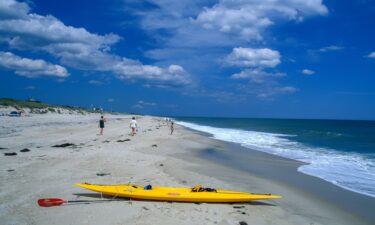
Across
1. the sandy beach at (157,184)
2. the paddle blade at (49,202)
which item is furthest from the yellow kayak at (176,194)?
the paddle blade at (49,202)

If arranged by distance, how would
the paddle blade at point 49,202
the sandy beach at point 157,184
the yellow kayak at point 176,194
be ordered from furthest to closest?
the yellow kayak at point 176,194 → the paddle blade at point 49,202 → the sandy beach at point 157,184

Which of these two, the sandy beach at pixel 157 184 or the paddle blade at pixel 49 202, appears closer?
the sandy beach at pixel 157 184

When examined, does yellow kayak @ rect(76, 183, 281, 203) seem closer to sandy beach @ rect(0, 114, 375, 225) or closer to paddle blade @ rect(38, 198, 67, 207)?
sandy beach @ rect(0, 114, 375, 225)

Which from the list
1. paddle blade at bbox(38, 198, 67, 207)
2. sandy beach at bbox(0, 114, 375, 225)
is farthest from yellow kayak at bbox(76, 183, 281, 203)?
paddle blade at bbox(38, 198, 67, 207)

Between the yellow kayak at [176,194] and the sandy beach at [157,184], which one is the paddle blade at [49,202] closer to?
the sandy beach at [157,184]

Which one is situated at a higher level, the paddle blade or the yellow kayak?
the yellow kayak

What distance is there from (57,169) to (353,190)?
426 inches

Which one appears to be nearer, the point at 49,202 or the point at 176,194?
the point at 49,202

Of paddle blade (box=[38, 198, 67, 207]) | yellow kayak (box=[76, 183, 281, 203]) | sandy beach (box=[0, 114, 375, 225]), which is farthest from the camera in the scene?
yellow kayak (box=[76, 183, 281, 203])

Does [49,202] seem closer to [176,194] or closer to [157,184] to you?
[176,194]

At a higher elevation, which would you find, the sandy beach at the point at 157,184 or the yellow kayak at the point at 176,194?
the yellow kayak at the point at 176,194

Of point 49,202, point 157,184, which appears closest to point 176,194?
point 157,184

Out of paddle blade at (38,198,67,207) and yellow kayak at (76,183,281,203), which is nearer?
paddle blade at (38,198,67,207)

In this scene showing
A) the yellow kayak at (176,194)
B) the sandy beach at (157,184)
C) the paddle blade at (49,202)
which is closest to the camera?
the sandy beach at (157,184)
